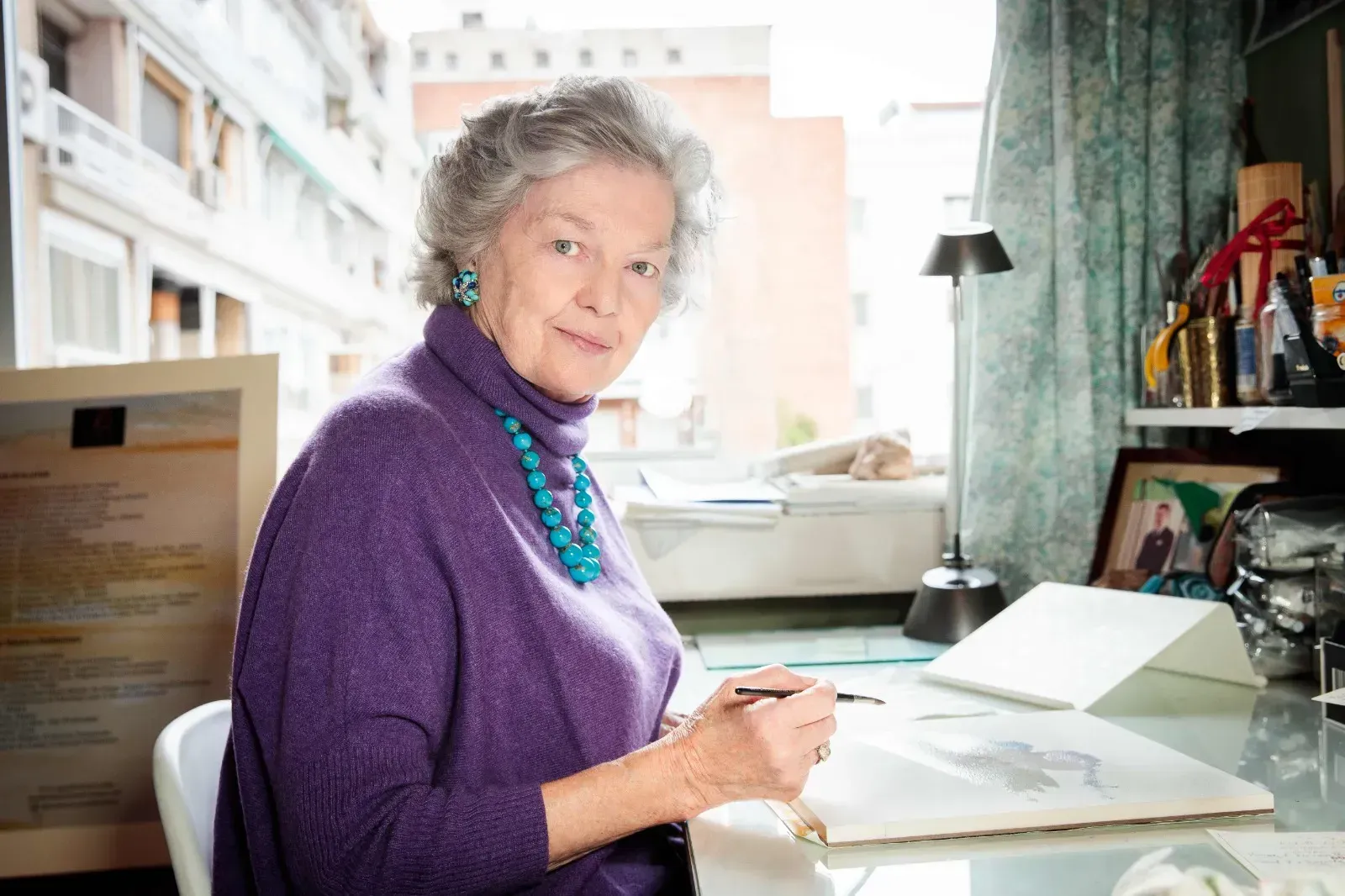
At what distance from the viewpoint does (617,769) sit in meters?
0.84

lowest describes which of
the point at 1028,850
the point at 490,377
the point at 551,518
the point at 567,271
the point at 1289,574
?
the point at 1028,850

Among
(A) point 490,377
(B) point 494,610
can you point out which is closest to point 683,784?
(B) point 494,610

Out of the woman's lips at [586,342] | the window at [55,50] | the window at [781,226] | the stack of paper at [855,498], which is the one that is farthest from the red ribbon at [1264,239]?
the window at [55,50]

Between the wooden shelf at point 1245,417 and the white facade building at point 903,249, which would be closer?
the wooden shelf at point 1245,417

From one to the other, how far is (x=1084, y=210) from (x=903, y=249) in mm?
517

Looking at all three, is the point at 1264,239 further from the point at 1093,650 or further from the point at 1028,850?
the point at 1028,850

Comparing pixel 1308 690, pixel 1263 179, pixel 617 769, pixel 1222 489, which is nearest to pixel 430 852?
pixel 617 769

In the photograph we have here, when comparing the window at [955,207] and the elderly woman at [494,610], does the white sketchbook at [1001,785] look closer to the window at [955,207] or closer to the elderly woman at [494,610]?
the elderly woman at [494,610]

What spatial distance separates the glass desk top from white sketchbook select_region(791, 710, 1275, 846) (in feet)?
0.04

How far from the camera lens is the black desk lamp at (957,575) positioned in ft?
5.28

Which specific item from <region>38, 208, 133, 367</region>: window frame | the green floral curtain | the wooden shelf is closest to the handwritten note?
the wooden shelf

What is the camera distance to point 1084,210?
5.98ft

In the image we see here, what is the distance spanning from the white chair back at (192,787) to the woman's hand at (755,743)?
0.41 m

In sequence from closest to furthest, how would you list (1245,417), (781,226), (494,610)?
(494,610) < (1245,417) < (781,226)
